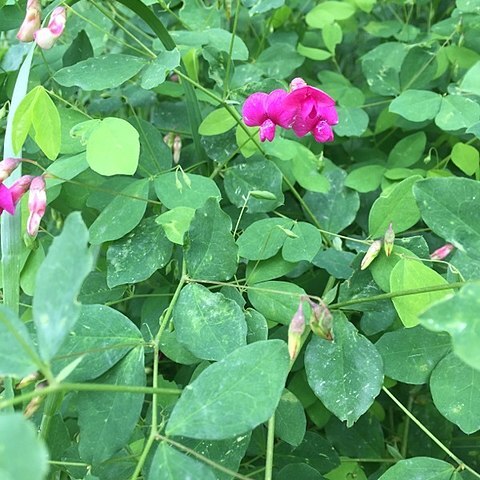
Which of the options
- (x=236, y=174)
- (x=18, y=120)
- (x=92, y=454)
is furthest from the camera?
(x=236, y=174)

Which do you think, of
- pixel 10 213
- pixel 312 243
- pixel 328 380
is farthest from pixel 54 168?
pixel 328 380

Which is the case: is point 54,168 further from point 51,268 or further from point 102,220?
point 51,268

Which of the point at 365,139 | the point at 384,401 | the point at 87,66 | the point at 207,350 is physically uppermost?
the point at 87,66

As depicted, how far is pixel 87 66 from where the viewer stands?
3.58ft

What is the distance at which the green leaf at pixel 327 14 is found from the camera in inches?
59.6

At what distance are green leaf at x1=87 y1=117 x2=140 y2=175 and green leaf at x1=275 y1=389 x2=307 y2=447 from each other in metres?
0.40

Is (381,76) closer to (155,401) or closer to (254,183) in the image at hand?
(254,183)

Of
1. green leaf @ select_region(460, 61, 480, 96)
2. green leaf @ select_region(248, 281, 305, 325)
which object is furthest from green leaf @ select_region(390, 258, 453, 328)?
green leaf @ select_region(460, 61, 480, 96)

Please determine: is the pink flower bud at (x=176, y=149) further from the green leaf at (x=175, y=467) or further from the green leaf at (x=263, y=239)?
the green leaf at (x=175, y=467)

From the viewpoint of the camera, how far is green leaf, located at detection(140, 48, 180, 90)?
3.42 feet

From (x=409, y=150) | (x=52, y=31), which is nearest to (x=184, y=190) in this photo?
(x=52, y=31)

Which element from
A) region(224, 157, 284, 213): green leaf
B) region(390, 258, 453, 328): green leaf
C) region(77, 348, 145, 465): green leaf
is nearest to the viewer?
region(77, 348, 145, 465): green leaf

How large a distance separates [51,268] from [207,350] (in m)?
0.29

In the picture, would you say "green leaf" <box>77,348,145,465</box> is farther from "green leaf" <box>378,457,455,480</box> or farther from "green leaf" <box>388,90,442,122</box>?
"green leaf" <box>388,90,442,122</box>
